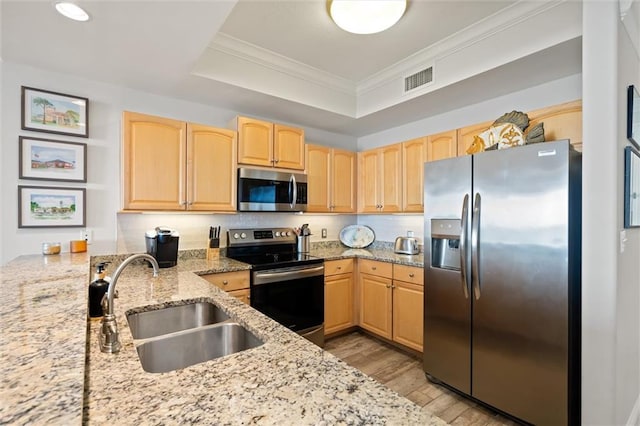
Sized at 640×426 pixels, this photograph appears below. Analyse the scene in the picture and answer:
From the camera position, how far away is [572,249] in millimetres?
1736

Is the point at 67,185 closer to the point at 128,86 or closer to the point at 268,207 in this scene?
the point at 128,86

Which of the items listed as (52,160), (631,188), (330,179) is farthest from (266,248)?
(631,188)

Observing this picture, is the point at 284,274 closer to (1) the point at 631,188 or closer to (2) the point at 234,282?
(2) the point at 234,282

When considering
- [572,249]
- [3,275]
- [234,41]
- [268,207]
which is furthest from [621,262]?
[3,275]

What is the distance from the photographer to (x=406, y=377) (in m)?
2.46

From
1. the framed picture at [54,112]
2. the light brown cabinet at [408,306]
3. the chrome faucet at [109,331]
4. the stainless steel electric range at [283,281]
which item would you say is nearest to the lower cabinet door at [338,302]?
the stainless steel electric range at [283,281]

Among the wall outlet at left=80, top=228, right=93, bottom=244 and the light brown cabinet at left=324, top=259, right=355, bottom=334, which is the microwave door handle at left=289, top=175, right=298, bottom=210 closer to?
the light brown cabinet at left=324, top=259, right=355, bottom=334

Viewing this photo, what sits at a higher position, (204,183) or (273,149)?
(273,149)

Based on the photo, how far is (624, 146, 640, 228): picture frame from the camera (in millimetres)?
1674

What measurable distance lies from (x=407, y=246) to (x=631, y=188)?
5.87 feet

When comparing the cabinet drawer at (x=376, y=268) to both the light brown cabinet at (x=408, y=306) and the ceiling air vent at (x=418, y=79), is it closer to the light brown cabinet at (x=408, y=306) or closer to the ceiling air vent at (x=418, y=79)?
the light brown cabinet at (x=408, y=306)

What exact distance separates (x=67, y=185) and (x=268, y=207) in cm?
162

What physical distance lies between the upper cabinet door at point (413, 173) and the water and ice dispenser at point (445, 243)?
27.5 inches

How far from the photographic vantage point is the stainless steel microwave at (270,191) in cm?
285
